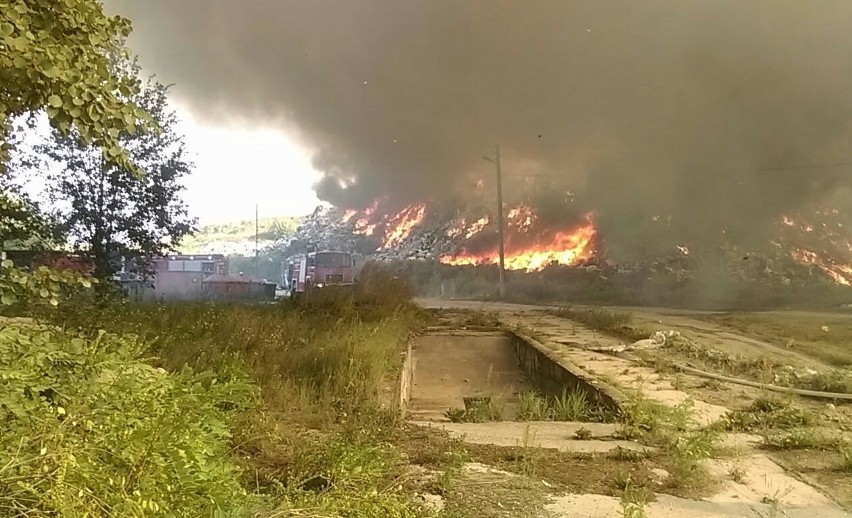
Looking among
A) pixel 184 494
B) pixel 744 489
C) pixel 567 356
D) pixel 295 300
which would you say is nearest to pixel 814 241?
pixel 567 356

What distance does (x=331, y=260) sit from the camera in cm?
2375

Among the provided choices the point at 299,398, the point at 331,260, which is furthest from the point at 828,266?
the point at 299,398

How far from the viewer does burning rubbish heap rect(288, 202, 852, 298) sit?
24750mm

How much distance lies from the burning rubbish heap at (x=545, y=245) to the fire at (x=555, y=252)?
0.06m

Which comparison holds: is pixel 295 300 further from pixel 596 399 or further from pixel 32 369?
pixel 32 369

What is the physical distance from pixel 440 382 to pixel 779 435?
23.4 feet

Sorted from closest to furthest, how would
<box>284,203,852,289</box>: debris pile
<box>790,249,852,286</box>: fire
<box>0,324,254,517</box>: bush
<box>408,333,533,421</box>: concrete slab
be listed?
1. <box>0,324,254,517</box>: bush
2. <box>408,333,533,421</box>: concrete slab
3. <box>790,249,852,286</box>: fire
4. <box>284,203,852,289</box>: debris pile

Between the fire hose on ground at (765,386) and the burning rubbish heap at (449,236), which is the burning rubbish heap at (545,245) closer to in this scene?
the burning rubbish heap at (449,236)

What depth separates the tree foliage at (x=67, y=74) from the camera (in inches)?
74.2

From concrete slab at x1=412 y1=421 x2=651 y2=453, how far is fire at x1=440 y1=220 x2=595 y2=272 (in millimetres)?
26049

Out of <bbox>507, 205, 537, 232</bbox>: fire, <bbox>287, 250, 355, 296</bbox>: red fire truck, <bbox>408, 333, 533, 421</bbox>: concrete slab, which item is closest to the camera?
<bbox>408, 333, 533, 421</bbox>: concrete slab

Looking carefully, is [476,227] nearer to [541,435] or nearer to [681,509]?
[541,435]

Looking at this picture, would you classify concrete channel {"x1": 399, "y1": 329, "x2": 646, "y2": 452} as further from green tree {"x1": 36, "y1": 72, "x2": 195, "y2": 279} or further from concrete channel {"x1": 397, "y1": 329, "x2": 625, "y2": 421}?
green tree {"x1": 36, "y1": 72, "x2": 195, "y2": 279}

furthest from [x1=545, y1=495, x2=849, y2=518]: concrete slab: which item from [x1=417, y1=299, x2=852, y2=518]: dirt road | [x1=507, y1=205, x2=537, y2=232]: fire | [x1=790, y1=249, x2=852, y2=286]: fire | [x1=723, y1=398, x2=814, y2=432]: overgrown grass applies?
[x1=507, y1=205, x2=537, y2=232]: fire
